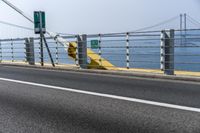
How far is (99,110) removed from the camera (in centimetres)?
752

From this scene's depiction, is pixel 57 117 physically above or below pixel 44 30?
below

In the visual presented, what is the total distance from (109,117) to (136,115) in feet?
1.55

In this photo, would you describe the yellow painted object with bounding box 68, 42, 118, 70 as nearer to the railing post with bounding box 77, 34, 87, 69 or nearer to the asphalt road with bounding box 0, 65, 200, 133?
the railing post with bounding box 77, 34, 87, 69

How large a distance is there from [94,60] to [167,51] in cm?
462

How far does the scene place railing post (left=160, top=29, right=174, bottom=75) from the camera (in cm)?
1345

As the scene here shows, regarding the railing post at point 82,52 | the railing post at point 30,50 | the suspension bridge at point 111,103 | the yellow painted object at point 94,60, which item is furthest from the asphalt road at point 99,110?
the railing post at point 30,50

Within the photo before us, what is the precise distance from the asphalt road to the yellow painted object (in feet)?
18.3

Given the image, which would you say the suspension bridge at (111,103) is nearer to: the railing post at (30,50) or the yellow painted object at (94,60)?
the yellow painted object at (94,60)

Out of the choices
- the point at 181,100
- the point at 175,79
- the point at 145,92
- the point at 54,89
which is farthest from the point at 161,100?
the point at 175,79

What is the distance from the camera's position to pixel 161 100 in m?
8.35

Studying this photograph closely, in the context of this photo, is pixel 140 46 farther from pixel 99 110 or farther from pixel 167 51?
pixel 99 110

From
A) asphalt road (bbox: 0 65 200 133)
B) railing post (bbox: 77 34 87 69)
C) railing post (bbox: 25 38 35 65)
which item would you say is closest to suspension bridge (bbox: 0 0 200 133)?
asphalt road (bbox: 0 65 200 133)

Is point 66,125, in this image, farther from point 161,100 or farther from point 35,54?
point 35,54

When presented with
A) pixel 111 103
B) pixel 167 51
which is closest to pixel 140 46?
pixel 167 51
